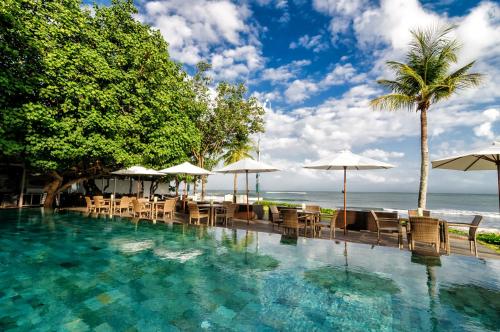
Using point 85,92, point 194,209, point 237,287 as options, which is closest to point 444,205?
point 194,209

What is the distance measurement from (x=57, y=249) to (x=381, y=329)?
7.93 meters

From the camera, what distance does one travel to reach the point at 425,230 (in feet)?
20.3

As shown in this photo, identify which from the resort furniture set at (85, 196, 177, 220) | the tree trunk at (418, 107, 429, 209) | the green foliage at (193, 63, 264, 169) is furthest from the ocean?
the resort furniture set at (85, 196, 177, 220)

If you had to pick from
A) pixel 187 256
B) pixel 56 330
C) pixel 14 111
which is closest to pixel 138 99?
pixel 14 111

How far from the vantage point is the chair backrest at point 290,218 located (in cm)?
835

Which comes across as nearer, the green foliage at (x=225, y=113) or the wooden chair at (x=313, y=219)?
the wooden chair at (x=313, y=219)

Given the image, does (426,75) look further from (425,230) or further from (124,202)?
(124,202)

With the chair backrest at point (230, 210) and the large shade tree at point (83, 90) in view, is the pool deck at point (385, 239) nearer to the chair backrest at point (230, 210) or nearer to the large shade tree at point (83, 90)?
Result: the chair backrest at point (230, 210)

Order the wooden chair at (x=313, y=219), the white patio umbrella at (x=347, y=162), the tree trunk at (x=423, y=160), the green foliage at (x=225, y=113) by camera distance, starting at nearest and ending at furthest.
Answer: the white patio umbrella at (x=347, y=162)
the wooden chair at (x=313, y=219)
the tree trunk at (x=423, y=160)
the green foliage at (x=225, y=113)

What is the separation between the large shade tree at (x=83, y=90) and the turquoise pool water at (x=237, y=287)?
552cm

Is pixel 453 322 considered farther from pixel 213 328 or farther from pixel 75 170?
pixel 75 170

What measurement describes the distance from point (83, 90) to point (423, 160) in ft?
52.7

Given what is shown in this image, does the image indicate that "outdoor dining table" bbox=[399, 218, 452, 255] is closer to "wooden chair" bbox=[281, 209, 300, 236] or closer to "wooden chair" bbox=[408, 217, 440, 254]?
"wooden chair" bbox=[408, 217, 440, 254]

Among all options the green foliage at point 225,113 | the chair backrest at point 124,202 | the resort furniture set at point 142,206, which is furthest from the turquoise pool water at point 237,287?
the green foliage at point 225,113
